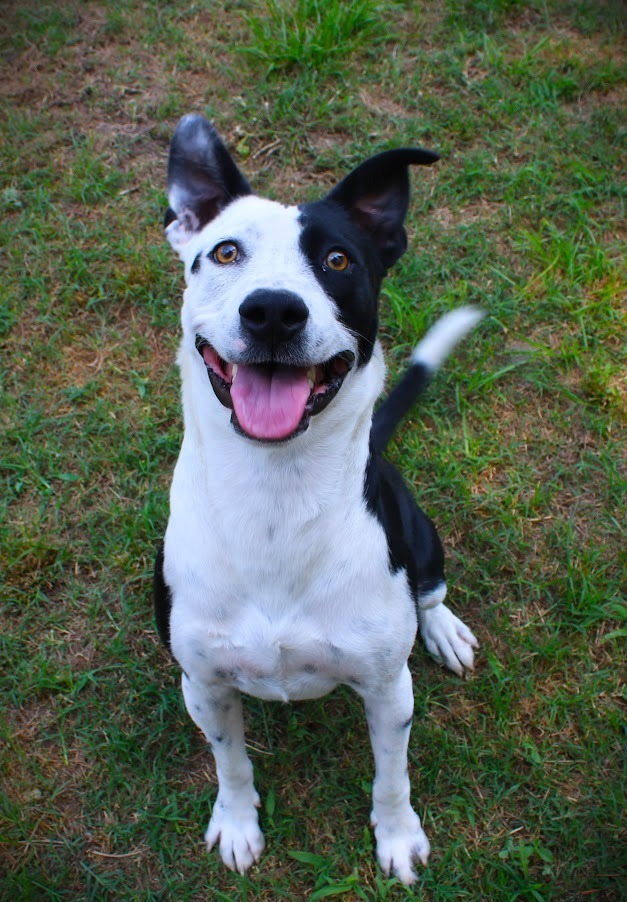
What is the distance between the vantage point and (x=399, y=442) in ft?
12.9

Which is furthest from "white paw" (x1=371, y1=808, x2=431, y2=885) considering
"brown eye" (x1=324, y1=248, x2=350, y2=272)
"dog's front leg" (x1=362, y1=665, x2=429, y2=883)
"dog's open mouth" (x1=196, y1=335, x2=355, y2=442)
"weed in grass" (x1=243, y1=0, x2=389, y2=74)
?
"weed in grass" (x1=243, y1=0, x2=389, y2=74)

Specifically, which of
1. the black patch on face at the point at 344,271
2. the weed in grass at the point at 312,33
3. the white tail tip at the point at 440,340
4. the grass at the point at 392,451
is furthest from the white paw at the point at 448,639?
the weed in grass at the point at 312,33

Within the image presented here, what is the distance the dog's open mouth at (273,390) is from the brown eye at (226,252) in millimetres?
253

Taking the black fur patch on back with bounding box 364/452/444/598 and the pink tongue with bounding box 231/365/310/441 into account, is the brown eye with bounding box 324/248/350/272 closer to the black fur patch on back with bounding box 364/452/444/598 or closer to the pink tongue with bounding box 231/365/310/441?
the pink tongue with bounding box 231/365/310/441

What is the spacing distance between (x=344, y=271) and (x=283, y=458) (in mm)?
562

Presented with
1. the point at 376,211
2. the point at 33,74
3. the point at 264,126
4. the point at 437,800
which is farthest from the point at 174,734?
the point at 33,74

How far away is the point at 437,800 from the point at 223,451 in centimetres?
177

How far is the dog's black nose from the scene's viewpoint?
6.71 ft

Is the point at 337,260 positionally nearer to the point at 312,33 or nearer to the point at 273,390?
the point at 273,390

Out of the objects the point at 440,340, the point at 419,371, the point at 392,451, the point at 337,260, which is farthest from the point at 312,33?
the point at 337,260

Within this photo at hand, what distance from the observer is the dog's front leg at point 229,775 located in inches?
105

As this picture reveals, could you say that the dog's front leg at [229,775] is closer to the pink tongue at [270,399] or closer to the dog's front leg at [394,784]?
the dog's front leg at [394,784]

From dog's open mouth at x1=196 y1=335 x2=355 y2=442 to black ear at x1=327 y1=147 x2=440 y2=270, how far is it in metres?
0.57

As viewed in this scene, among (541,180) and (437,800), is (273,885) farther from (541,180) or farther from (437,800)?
(541,180)
